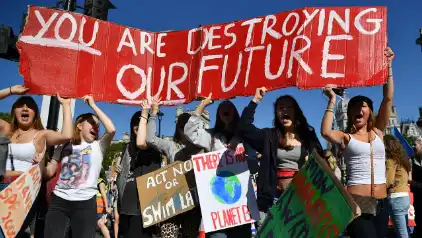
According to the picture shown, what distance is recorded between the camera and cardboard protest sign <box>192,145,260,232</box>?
3.78 metres

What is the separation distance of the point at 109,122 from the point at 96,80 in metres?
0.76

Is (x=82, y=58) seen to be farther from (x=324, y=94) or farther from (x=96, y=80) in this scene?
(x=324, y=94)

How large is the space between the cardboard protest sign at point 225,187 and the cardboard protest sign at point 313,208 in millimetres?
629

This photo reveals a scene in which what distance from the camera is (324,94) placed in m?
3.77

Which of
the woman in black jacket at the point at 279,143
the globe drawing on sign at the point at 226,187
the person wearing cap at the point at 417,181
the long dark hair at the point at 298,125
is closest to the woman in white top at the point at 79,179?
the globe drawing on sign at the point at 226,187

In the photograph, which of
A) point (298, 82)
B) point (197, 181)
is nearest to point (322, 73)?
point (298, 82)

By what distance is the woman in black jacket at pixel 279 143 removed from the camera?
354cm

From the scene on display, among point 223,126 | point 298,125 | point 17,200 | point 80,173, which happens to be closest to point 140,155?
point 80,173

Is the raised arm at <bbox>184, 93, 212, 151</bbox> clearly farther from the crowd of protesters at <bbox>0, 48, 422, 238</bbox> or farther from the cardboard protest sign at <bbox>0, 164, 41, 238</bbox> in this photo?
the cardboard protest sign at <bbox>0, 164, 41, 238</bbox>

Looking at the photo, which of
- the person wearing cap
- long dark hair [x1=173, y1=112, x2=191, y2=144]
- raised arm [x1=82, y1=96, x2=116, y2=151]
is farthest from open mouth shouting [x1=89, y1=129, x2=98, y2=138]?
the person wearing cap

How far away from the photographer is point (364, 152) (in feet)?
11.1

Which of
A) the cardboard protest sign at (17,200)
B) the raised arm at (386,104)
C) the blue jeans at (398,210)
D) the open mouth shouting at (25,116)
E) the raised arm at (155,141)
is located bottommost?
the blue jeans at (398,210)

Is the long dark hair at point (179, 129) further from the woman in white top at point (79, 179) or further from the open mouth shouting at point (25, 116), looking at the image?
the open mouth shouting at point (25, 116)

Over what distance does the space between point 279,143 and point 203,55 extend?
1.51 m
